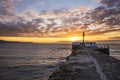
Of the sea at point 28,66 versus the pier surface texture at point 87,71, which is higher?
the pier surface texture at point 87,71

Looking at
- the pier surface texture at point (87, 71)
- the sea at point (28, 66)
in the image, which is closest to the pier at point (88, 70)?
the pier surface texture at point (87, 71)

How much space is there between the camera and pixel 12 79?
67.6ft

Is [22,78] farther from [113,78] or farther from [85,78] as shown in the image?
[113,78]

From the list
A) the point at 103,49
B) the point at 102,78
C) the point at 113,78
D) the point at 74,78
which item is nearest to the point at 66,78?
the point at 74,78

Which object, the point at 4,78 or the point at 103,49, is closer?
the point at 4,78

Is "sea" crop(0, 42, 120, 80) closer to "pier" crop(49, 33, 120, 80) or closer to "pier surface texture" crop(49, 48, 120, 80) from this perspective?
"pier" crop(49, 33, 120, 80)

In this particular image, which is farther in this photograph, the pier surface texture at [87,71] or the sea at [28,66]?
the sea at [28,66]

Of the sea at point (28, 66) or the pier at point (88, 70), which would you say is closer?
the pier at point (88, 70)

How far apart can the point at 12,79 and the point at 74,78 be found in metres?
12.3

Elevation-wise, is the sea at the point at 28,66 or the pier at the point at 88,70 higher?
the pier at the point at 88,70

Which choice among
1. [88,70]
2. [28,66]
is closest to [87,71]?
[88,70]

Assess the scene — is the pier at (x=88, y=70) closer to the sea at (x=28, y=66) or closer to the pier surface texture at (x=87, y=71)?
the pier surface texture at (x=87, y=71)

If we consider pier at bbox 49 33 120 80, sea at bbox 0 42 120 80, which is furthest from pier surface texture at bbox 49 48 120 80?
sea at bbox 0 42 120 80

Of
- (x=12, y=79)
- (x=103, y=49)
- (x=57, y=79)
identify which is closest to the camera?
(x=57, y=79)
